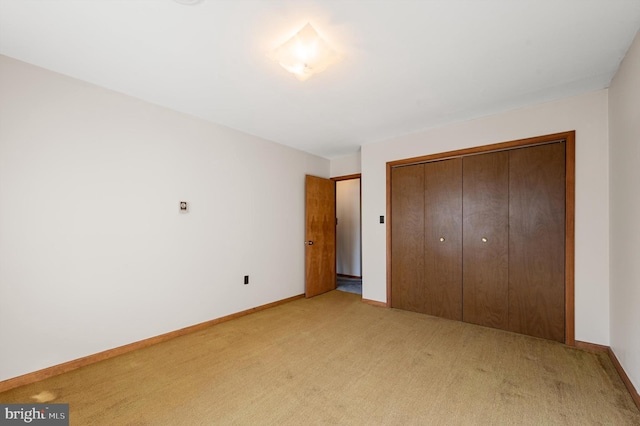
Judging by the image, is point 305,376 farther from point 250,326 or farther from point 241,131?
point 241,131

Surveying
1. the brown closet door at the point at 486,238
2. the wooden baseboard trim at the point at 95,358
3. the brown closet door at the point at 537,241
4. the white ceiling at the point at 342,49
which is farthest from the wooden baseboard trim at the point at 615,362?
the wooden baseboard trim at the point at 95,358

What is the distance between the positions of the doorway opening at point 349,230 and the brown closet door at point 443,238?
2499 millimetres

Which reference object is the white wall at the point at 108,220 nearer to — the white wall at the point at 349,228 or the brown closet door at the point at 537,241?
the white wall at the point at 349,228

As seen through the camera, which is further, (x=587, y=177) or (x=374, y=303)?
(x=374, y=303)

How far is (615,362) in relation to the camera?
2.17m

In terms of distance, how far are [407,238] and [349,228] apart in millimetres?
2530

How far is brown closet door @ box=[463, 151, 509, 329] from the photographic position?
2936mm

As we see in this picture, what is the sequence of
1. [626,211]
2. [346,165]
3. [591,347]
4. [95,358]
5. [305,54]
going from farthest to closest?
A: [346,165]
[591,347]
[95,358]
[626,211]
[305,54]

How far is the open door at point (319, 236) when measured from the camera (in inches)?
170

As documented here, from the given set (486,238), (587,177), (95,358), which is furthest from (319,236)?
(587,177)

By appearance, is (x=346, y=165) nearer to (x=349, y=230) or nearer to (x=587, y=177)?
(x=349, y=230)

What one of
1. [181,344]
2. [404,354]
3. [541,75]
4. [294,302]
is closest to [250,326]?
[181,344]

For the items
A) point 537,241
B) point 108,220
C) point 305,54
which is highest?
point 305,54

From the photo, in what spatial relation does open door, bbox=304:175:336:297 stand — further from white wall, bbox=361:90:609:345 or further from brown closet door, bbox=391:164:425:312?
white wall, bbox=361:90:609:345
